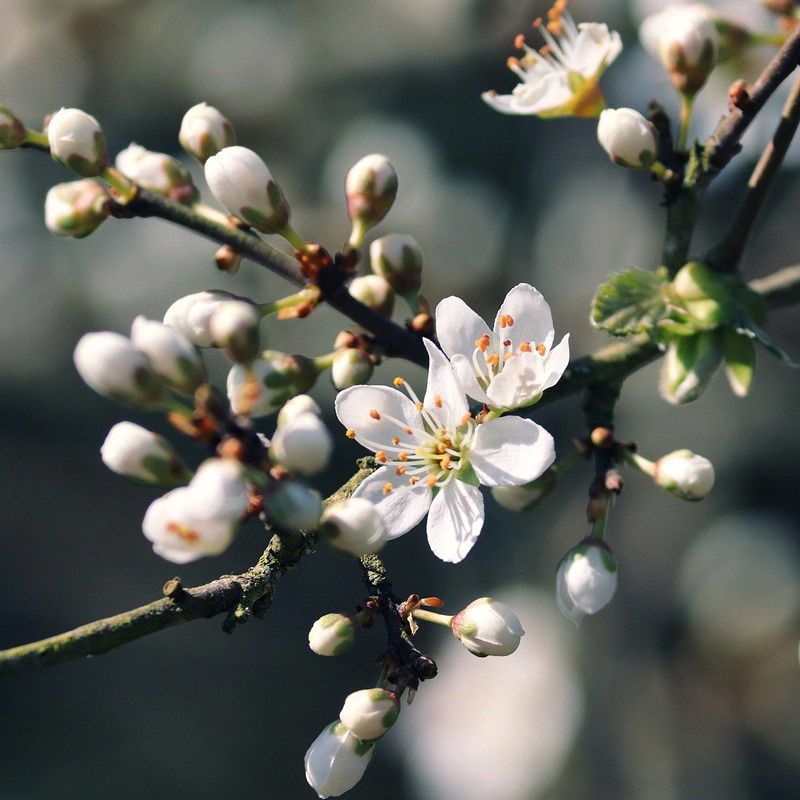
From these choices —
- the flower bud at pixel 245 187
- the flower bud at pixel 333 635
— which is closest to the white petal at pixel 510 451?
the flower bud at pixel 333 635

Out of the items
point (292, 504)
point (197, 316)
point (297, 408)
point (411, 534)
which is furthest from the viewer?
point (411, 534)

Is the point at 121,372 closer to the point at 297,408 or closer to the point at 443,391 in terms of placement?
the point at 297,408

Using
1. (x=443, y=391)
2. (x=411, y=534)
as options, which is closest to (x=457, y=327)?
(x=443, y=391)

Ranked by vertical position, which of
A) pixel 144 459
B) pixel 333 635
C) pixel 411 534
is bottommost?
pixel 411 534

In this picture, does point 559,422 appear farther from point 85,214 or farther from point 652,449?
point 85,214

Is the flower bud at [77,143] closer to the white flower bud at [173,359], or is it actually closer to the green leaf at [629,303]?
the white flower bud at [173,359]

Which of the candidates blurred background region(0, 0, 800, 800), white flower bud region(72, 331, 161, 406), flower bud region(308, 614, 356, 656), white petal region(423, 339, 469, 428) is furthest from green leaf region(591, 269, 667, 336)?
blurred background region(0, 0, 800, 800)

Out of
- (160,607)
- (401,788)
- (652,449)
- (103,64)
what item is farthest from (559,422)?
(160,607)

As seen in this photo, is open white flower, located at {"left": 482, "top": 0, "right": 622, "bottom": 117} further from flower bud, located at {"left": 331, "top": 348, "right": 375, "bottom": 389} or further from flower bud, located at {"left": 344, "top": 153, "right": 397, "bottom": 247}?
flower bud, located at {"left": 331, "top": 348, "right": 375, "bottom": 389}
